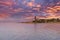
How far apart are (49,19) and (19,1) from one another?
431 millimetres

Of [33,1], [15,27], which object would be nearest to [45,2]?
[33,1]

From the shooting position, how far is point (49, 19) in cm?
511

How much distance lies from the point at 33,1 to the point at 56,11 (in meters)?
0.31

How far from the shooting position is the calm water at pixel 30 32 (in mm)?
5098

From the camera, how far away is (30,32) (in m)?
5.10

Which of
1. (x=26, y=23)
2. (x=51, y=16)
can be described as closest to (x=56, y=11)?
(x=51, y=16)

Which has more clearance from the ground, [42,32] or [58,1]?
[58,1]

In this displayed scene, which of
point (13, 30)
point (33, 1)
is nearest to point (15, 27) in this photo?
point (13, 30)

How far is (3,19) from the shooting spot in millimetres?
5098

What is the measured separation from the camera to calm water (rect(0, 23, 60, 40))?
5098mm

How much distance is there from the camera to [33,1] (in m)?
5.11

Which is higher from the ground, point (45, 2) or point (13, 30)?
point (45, 2)

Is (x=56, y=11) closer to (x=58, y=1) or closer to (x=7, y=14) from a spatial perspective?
(x=58, y=1)

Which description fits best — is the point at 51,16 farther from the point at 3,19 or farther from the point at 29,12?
the point at 3,19
